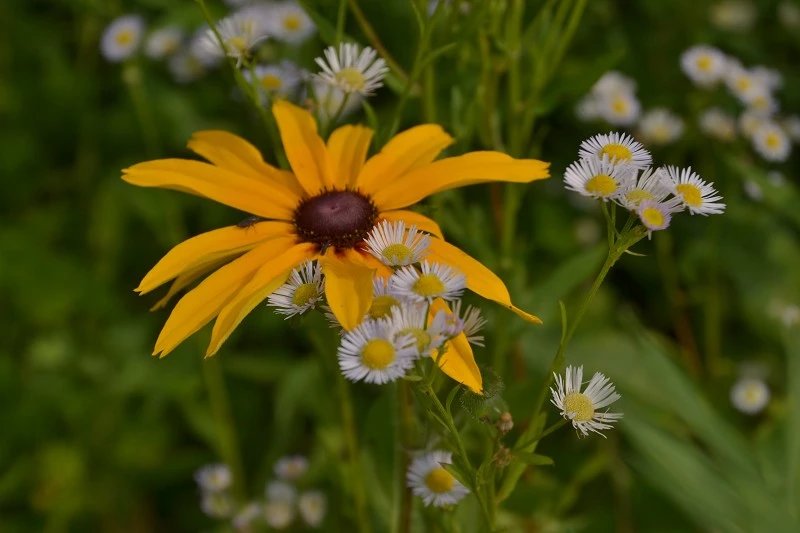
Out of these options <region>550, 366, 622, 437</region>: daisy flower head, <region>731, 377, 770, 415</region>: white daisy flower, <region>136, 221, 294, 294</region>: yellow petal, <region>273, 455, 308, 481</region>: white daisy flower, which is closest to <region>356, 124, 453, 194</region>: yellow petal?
<region>136, 221, 294, 294</region>: yellow petal

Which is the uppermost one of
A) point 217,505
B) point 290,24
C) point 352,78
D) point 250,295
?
point 290,24

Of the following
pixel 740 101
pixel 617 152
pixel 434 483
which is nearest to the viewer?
pixel 617 152

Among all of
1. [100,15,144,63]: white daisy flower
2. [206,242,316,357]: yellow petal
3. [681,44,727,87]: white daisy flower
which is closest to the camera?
[206,242,316,357]: yellow petal

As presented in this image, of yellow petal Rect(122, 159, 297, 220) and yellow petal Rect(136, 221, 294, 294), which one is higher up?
yellow petal Rect(122, 159, 297, 220)

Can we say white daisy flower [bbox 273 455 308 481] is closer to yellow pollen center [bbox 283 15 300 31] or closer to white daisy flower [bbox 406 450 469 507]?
white daisy flower [bbox 406 450 469 507]

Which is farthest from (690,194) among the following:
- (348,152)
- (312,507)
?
(312,507)

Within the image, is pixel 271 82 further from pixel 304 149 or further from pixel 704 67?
pixel 704 67
